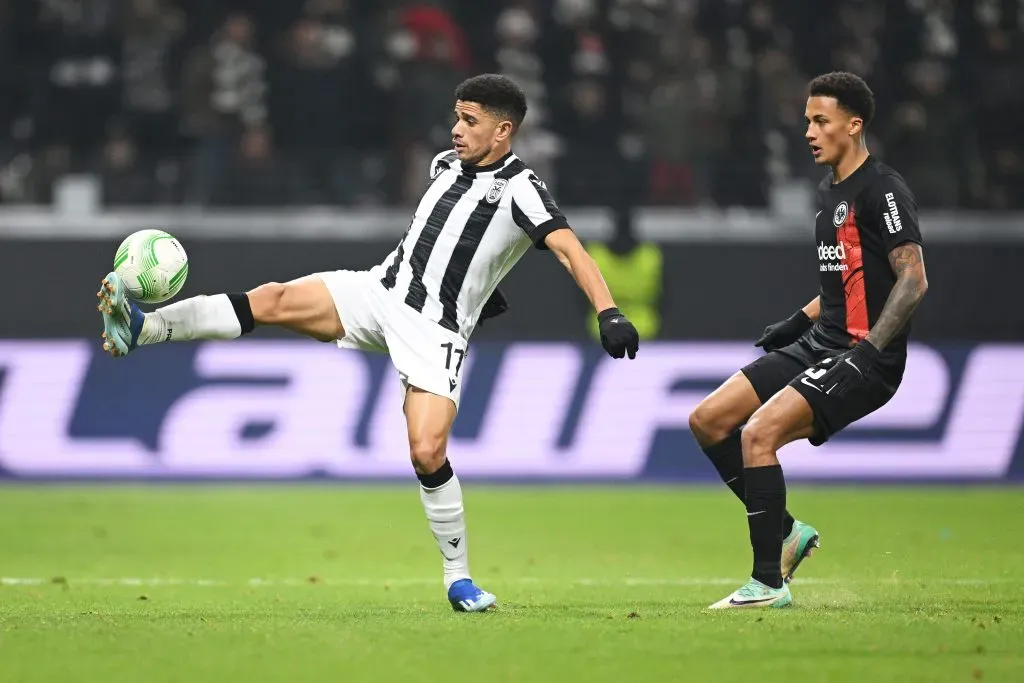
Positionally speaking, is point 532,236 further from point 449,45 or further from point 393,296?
point 449,45

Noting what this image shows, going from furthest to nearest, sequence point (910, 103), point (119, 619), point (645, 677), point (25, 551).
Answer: point (910, 103), point (25, 551), point (119, 619), point (645, 677)

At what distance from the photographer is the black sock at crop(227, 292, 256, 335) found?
707 centimetres

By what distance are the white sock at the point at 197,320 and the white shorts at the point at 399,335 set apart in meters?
0.52

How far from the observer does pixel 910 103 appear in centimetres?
1523

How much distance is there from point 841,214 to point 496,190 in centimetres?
157

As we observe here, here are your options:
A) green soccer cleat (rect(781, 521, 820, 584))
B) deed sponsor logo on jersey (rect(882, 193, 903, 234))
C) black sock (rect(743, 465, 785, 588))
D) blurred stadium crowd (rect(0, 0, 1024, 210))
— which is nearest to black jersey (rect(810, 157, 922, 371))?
deed sponsor logo on jersey (rect(882, 193, 903, 234))

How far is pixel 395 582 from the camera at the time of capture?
8.56m

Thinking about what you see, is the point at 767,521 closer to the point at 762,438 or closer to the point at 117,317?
the point at 762,438

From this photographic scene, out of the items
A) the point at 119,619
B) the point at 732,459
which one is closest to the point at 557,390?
the point at 732,459

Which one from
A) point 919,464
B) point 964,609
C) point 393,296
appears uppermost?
point 393,296

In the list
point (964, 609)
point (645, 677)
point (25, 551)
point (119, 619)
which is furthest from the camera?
point (25, 551)

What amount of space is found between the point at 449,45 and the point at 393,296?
8403 mm

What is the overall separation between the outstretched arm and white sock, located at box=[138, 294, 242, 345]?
147 cm

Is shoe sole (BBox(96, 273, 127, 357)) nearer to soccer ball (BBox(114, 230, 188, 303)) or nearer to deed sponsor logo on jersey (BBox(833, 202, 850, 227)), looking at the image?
soccer ball (BBox(114, 230, 188, 303))
